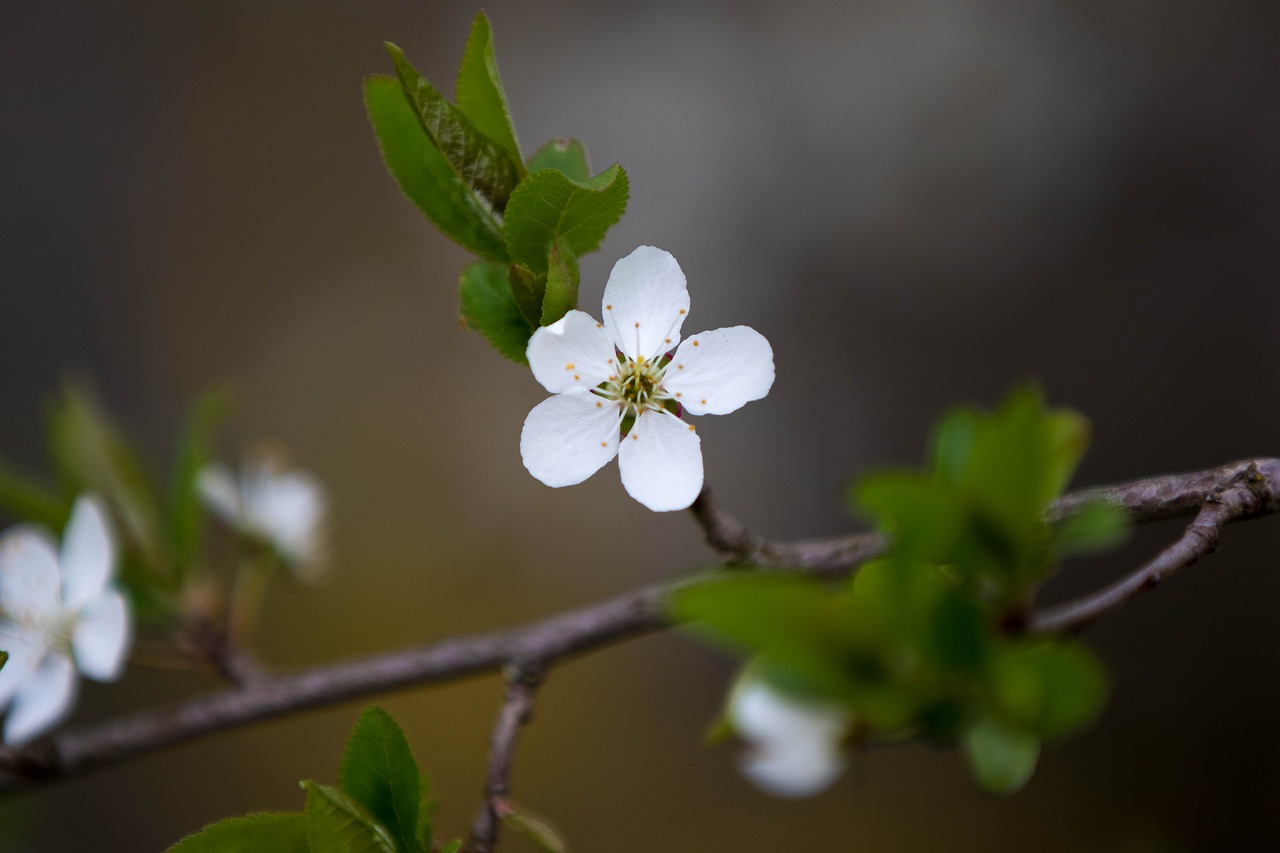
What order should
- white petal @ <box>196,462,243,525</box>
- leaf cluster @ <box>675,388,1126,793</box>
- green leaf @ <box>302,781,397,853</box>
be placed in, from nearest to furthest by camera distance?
leaf cluster @ <box>675,388,1126,793</box>, green leaf @ <box>302,781,397,853</box>, white petal @ <box>196,462,243,525</box>

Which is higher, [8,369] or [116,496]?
[8,369]

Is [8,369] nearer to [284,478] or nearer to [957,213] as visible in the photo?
[284,478]

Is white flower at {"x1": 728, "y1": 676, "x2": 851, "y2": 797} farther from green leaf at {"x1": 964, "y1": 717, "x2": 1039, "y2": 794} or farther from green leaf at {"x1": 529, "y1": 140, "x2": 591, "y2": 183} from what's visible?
green leaf at {"x1": 529, "y1": 140, "x2": 591, "y2": 183}

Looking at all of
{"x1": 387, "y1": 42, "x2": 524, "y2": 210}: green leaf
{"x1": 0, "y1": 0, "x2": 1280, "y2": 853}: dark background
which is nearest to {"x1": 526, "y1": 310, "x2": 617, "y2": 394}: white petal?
{"x1": 387, "y1": 42, "x2": 524, "y2": 210}: green leaf

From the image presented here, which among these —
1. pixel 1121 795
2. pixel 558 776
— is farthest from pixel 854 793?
pixel 558 776

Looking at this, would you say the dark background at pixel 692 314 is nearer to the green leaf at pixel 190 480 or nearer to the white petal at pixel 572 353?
the green leaf at pixel 190 480

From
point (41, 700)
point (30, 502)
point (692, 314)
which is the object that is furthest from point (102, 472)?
point (692, 314)

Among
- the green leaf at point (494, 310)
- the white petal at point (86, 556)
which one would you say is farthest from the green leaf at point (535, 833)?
the white petal at point (86, 556)
